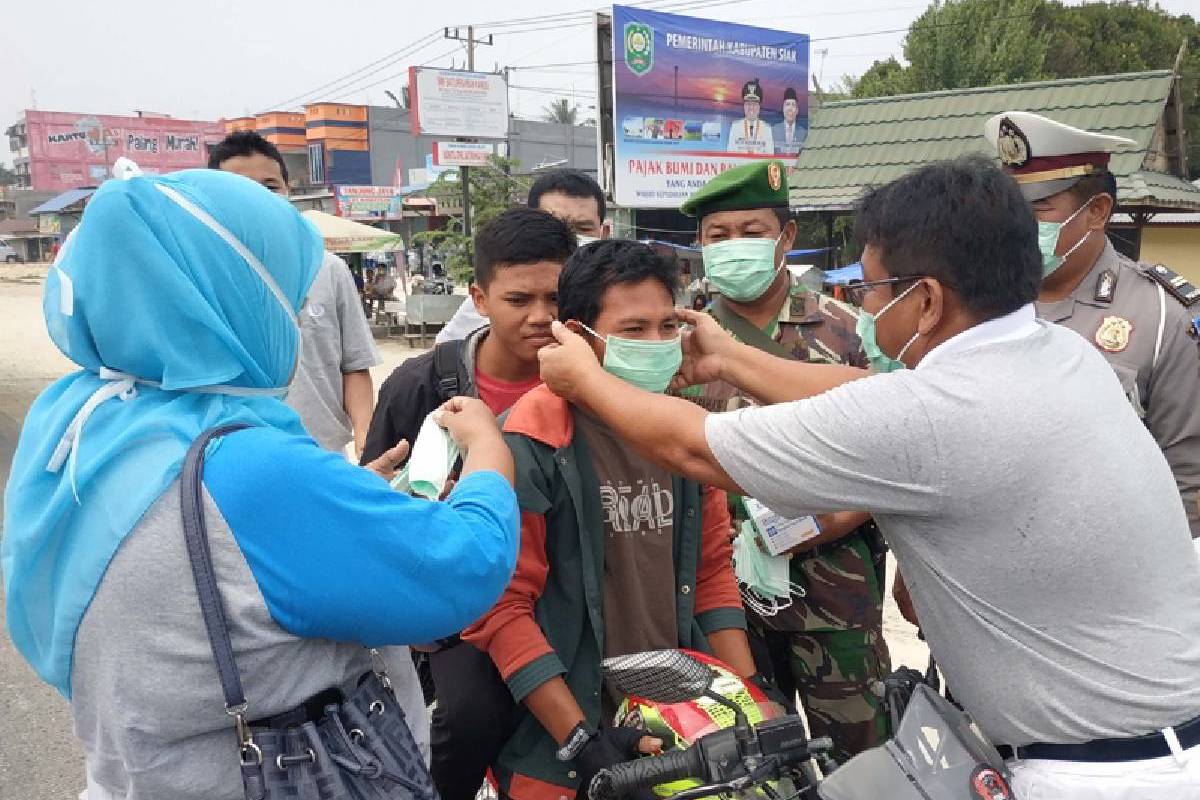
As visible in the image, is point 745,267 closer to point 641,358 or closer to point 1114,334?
point 641,358

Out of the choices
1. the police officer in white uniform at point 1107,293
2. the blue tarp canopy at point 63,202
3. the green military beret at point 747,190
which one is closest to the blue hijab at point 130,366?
the green military beret at point 747,190

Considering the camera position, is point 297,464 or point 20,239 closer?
point 297,464

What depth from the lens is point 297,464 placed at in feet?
4.20

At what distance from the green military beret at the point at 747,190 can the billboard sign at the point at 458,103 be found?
1681cm

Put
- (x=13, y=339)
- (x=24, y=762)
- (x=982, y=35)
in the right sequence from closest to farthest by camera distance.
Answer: (x=24, y=762) → (x=13, y=339) → (x=982, y=35)

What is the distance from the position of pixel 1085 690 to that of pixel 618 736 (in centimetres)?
82

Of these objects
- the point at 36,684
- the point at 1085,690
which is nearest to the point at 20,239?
the point at 36,684

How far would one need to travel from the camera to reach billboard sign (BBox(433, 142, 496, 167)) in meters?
18.7

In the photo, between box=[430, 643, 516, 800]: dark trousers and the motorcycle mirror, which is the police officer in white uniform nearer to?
the motorcycle mirror

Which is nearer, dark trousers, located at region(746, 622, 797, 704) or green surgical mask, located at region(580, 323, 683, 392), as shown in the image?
green surgical mask, located at region(580, 323, 683, 392)

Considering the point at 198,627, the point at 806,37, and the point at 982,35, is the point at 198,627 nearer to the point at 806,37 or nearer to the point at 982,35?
the point at 806,37

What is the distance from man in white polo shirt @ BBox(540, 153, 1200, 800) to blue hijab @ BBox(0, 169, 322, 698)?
833 millimetres

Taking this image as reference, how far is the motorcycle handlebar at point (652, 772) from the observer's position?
150 centimetres

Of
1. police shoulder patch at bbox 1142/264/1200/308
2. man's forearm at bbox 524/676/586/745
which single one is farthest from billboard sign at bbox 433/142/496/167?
man's forearm at bbox 524/676/586/745
